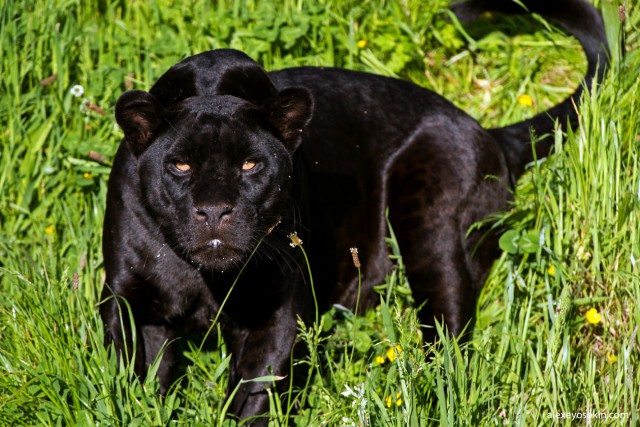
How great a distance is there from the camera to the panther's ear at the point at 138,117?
144 inches

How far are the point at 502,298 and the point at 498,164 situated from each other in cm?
69

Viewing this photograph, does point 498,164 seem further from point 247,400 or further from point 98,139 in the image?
point 98,139

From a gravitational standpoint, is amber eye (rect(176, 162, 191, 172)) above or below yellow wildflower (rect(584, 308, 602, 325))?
above

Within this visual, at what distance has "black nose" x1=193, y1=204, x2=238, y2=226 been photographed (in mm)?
3473

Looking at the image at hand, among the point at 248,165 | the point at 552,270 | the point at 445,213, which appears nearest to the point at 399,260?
the point at 445,213

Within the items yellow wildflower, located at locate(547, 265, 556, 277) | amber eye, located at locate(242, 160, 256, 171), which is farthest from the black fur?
yellow wildflower, located at locate(547, 265, 556, 277)

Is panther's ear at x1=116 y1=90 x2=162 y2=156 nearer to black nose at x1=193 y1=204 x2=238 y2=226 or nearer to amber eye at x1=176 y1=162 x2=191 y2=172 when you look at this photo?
amber eye at x1=176 y1=162 x2=191 y2=172

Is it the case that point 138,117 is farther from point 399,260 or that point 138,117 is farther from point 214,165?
point 399,260

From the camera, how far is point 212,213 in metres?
3.48

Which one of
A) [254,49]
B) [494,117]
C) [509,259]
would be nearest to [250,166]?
[509,259]

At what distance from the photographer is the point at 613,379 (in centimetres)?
390

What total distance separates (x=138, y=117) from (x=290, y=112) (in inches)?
23.5

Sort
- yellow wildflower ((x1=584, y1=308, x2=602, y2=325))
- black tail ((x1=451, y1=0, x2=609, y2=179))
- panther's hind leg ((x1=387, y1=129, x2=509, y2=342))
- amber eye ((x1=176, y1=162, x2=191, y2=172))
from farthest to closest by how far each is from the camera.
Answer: black tail ((x1=451, y1=0, x2=609, y2=179)) → panther's hind leg ((x1=387, y1=129, x2=509, y2=342)) → yellow wildflower ((x1=584, y1=308, x2=602, y2=325)) → amber eye ((x1=176, y1=162, x2=191, y2=172))

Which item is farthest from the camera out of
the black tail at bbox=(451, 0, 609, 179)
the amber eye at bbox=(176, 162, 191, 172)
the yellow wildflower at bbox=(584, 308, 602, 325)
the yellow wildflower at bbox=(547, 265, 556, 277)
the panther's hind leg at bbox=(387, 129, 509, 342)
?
the black tail at bbox=(451, 0, 609, 179)
